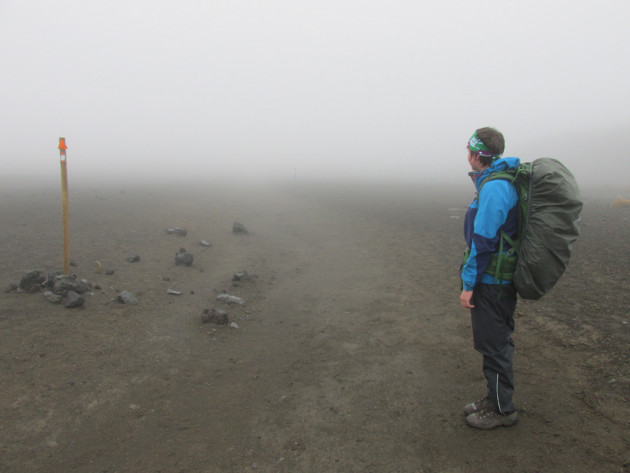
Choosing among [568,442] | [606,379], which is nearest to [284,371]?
[568,442]

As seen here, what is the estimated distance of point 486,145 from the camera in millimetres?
3453

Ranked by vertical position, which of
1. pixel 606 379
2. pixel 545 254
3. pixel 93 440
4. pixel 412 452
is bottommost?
pixel 93 440

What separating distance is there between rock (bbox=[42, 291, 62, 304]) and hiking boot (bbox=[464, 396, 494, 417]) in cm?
600

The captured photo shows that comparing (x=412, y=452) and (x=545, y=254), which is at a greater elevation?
(x=545, y=254)

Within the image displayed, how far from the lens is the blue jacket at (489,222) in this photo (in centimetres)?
321

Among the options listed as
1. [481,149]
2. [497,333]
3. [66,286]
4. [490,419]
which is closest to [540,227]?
[481,149]

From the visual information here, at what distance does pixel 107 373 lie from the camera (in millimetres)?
4895

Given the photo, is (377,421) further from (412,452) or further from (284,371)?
(284,371)

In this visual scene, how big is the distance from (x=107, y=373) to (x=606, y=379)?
17.4ft

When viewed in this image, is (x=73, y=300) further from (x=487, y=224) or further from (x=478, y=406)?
(x=487, y=224)

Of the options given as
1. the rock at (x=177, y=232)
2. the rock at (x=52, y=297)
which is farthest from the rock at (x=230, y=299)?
the rock at (x=177, y=232)

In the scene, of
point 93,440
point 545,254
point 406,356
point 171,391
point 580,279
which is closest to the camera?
point 545,254

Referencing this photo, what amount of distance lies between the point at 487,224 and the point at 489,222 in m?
0.02

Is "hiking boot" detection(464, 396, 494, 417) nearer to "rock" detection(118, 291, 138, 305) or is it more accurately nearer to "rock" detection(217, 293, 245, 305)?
"rock" detection(217, 293, 245, 305)
